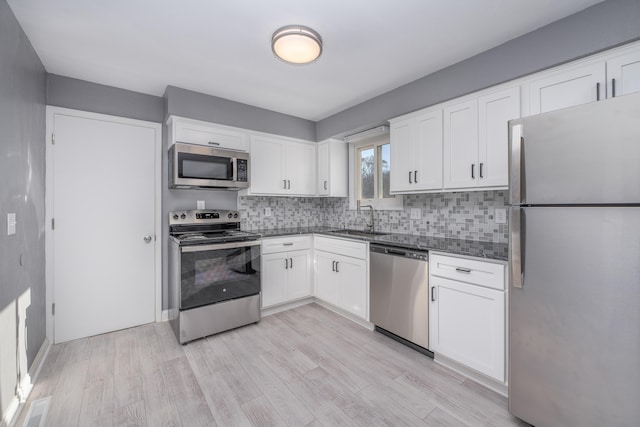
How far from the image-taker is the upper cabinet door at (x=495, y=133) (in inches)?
78.9

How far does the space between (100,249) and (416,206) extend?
323cm

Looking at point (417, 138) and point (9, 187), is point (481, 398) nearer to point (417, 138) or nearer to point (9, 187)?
point (417, 138)

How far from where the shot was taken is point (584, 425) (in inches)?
51.8

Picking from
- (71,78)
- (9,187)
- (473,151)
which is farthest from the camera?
(71,78)

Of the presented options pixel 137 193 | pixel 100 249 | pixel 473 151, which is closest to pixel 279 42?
pixel 473 151

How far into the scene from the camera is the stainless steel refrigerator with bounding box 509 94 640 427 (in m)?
1.21

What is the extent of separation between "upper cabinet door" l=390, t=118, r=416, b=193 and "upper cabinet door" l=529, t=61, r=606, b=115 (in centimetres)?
95

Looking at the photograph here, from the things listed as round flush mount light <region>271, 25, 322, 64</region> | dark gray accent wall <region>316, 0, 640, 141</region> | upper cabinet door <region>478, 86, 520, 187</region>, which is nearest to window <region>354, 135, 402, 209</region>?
dark gray accent wall <region>316, 0, 640, 141</region>

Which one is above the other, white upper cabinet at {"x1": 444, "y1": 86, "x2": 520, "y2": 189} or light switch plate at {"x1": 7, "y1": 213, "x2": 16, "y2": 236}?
white upper cabinet at {"x1": 444, "y1": 86, "x2": 520, "y2": 189}

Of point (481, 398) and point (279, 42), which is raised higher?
point (279, 42)

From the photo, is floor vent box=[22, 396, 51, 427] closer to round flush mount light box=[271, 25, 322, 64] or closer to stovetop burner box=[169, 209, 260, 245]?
stovetop burner box=[169, 209, 260, 245]

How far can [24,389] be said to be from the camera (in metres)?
1.78

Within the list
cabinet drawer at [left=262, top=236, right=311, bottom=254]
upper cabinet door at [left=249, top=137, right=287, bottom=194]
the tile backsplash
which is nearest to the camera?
the tile backsplash

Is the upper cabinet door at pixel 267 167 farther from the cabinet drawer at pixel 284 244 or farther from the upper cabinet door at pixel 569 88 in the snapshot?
the upper cabinet door at pixel 569 88
